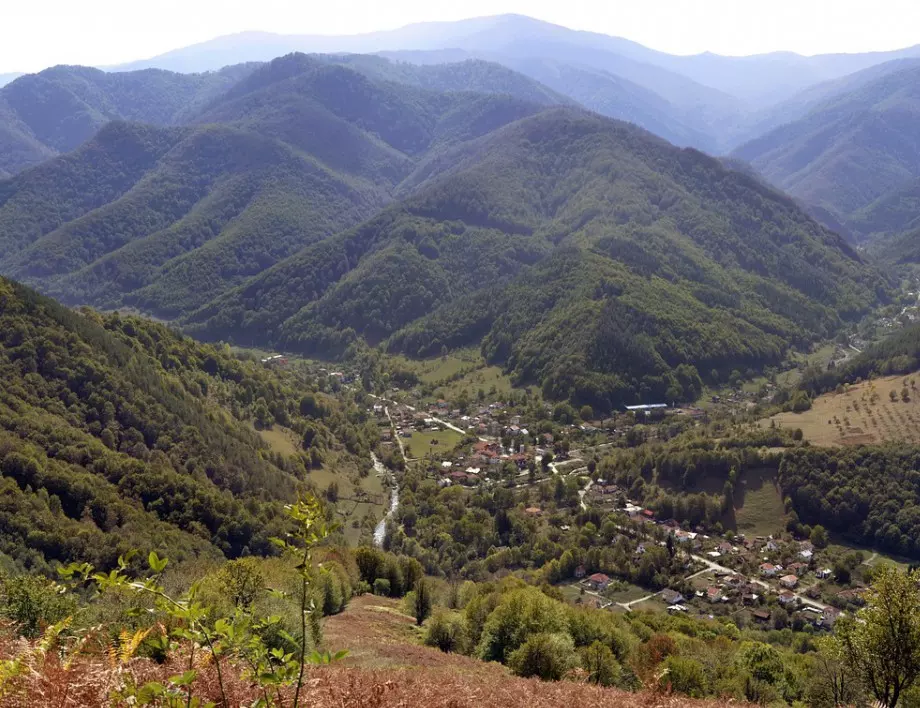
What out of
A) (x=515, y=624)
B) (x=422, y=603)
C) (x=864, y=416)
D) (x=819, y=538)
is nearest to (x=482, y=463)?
(x=819, y=538)

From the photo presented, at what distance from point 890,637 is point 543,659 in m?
15.2

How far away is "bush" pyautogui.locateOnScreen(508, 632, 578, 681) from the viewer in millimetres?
32938

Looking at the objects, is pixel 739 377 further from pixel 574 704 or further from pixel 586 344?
pixel 574 704

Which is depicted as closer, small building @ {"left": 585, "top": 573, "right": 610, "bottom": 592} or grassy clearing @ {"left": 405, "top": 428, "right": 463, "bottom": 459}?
small building @ {"left": 585, "top": 573, "right": 610, "bottom": 592}

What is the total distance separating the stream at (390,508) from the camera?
95.4 meters

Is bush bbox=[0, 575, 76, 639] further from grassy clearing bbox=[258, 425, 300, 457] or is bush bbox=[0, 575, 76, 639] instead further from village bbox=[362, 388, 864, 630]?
grassy clearing bbox=[258, 425, 300, 457]

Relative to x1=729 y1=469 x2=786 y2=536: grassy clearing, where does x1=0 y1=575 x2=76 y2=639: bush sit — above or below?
above

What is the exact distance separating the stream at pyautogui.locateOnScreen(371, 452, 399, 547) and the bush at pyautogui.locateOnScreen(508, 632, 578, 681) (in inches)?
2372

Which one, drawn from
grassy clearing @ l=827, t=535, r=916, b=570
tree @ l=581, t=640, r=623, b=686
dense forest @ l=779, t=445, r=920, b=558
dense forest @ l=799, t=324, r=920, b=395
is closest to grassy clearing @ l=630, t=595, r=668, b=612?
grassy clearing @ l=827, t=535, r=916, b=570

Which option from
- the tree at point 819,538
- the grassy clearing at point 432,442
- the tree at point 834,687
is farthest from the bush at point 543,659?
the grassy clearing at point 432,442

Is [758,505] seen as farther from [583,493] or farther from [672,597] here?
[672,597]

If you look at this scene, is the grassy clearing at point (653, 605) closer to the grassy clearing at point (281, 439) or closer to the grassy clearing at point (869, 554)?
the grassy clearing at point (869, 554)

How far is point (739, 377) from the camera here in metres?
166

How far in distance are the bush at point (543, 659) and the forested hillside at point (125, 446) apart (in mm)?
39229
